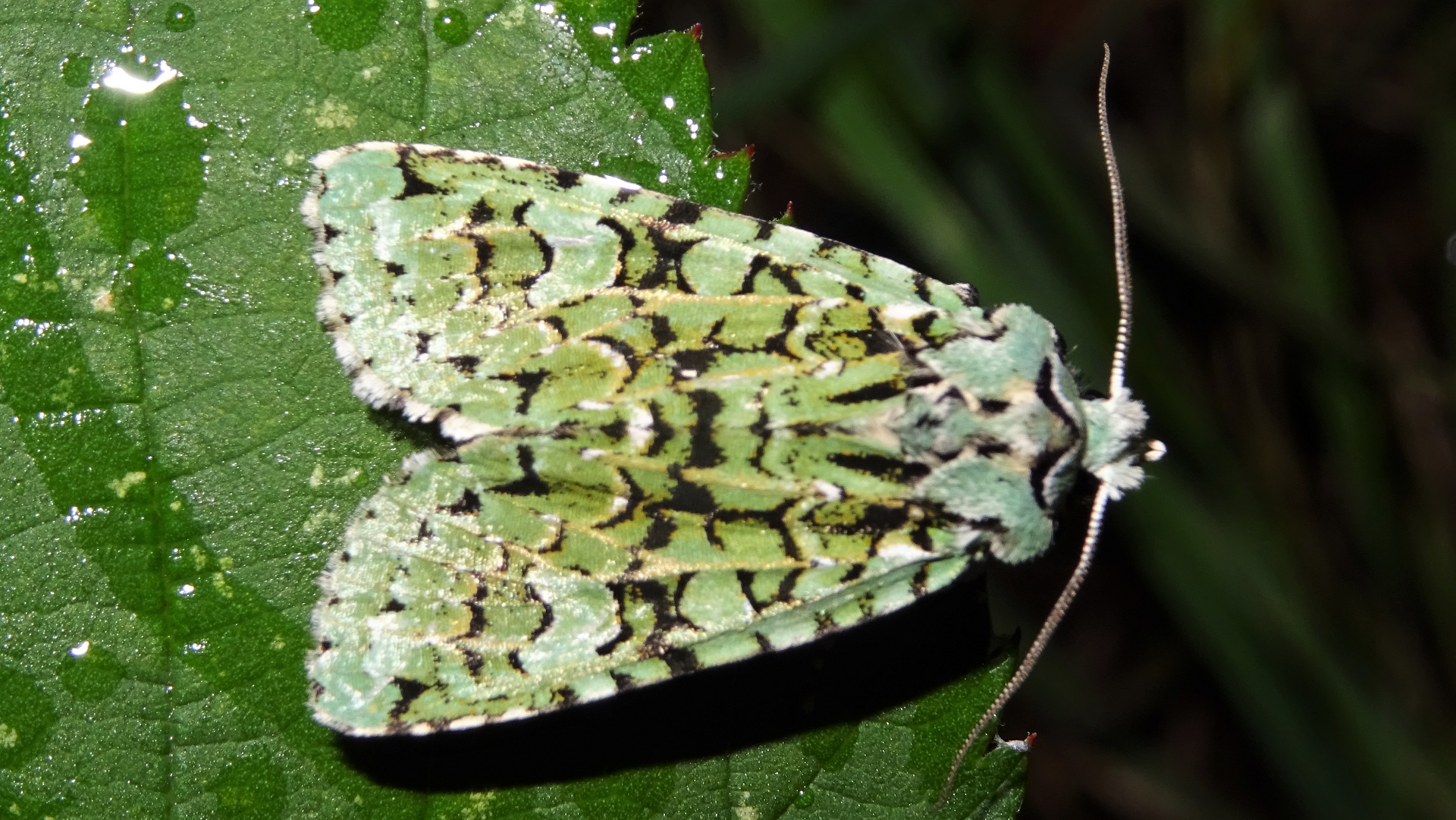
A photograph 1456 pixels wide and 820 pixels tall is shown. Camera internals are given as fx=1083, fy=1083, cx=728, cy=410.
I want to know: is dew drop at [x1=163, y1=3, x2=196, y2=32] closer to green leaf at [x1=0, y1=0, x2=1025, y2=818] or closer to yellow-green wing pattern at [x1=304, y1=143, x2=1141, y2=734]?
green leaf at [x1=0, y1=0, x2=1025, y2=818]

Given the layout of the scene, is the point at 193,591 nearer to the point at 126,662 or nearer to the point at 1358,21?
the point at 126,662

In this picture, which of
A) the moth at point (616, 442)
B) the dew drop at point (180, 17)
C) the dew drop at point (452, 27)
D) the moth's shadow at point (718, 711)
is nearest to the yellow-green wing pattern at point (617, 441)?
the moth at point (616, 442)

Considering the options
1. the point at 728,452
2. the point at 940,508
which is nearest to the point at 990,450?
the point at 940,508

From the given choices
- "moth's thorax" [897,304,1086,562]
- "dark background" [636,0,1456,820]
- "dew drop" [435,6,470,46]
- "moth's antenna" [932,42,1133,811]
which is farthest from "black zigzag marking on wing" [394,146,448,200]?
"dark background" [636,0,1456,820]

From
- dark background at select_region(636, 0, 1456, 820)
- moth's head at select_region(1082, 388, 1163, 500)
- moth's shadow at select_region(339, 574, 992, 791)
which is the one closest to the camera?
moth's shadow at select_region(339, 574, 992, 791)

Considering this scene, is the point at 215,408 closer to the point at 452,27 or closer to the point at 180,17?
the point at 180,17

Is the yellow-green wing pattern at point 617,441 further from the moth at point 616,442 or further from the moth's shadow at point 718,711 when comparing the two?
the moth's shadow at point 718,711

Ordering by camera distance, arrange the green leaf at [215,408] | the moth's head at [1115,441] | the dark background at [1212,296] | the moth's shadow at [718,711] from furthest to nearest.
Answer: the dark background at [1212,296]
the moth's head at [1115,441]
the moth's shadow at [718,711]
the green leaf at [215,408]

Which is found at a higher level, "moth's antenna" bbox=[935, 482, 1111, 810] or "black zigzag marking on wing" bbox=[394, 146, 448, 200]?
"black zigzag marking on wing" bbox=[394, 146, 448, 200]

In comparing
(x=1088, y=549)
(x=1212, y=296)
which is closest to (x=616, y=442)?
(x=1088, y=549)
